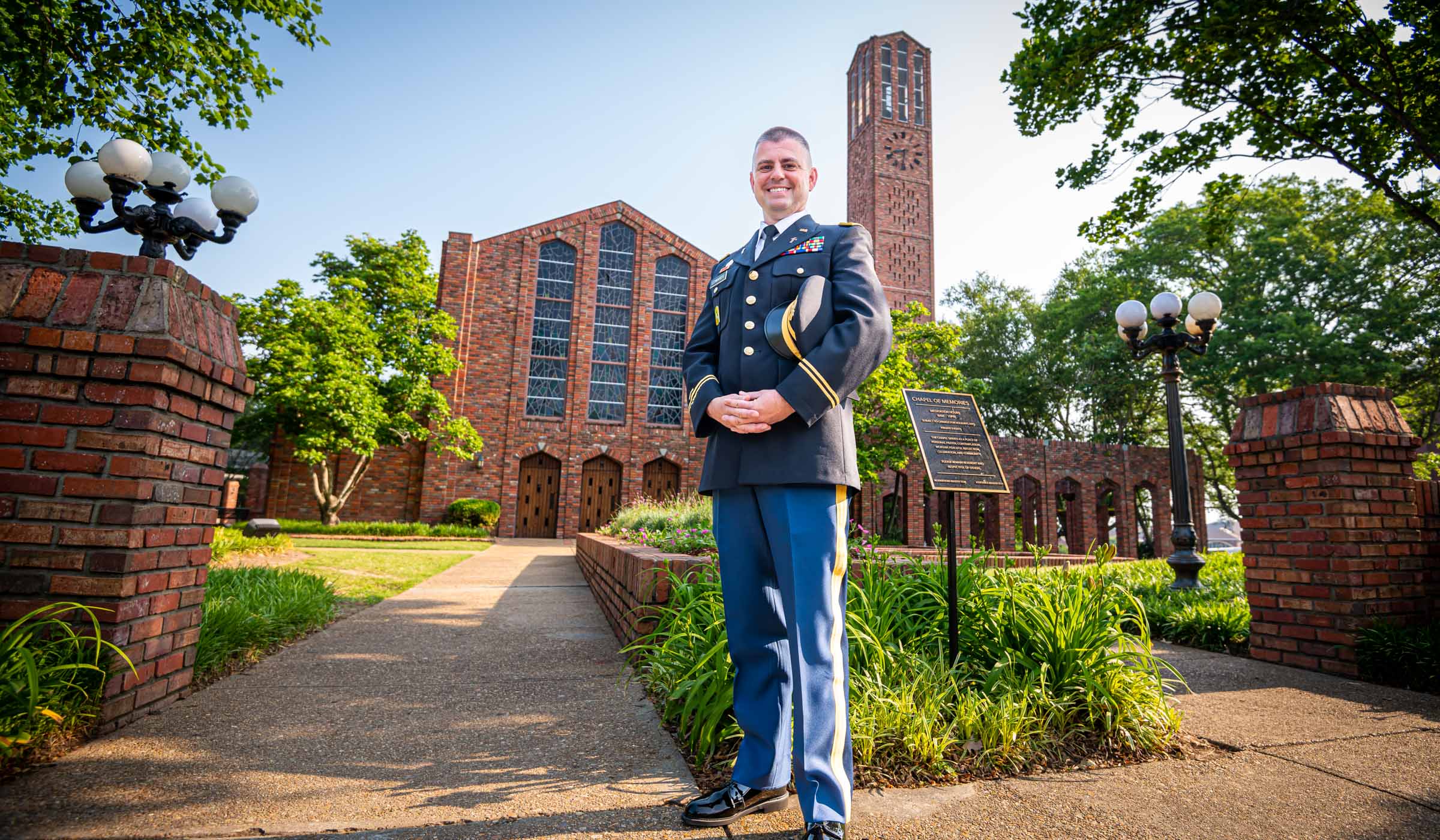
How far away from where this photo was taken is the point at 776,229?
225 cm

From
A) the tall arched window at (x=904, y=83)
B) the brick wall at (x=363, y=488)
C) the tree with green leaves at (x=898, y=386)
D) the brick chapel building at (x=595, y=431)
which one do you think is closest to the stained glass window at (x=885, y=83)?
the tall arched window at (x=904, y=83)

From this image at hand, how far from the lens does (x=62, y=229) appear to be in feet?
29.4

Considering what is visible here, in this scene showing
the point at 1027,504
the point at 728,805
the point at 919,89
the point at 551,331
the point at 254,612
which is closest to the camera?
the point at 728,805

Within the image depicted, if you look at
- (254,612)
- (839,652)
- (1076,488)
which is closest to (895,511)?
(1076,488)

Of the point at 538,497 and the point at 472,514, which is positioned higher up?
the point at 538,497

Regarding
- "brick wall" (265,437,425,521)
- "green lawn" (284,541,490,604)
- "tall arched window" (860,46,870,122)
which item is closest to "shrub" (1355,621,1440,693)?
"green lawn" (284,541,490,604)

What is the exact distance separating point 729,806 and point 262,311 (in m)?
22.1

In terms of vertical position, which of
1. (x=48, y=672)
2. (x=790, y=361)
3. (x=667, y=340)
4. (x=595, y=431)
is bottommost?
(x=48, y=672)

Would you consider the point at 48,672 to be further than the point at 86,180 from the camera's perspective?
No

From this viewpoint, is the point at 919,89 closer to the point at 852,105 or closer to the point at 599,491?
the point at 852,105

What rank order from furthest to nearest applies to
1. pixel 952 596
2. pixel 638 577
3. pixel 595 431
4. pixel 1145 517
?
pixel 1145 517, pixel 595 431, pixel 638 577, pixel 952 596

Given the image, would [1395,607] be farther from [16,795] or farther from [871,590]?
[16,795]

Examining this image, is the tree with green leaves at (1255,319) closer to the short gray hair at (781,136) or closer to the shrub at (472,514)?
the short gray hair at (781,136)

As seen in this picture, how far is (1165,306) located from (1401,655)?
5786 mm
